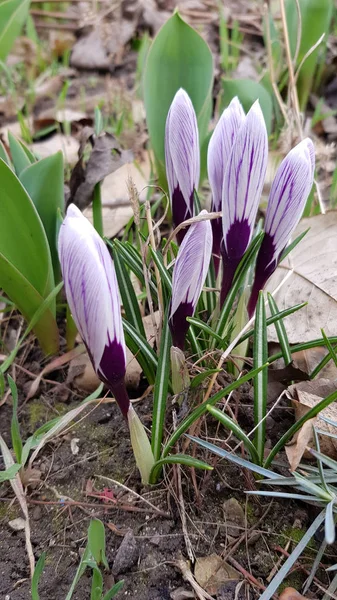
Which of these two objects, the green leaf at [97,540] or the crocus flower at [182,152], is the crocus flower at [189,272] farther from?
the green leaf at [97,540]

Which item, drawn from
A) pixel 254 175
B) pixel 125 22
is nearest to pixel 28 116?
pixel 125 22

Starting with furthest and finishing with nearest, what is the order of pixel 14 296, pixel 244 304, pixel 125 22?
pixel 125 22, pixel 14 296, pixel 244 304

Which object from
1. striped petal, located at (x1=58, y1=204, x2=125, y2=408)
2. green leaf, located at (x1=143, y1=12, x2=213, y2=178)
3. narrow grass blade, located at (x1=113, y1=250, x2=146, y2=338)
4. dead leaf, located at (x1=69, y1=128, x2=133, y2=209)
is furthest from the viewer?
green leaf, located at (x1=143, y1=12, x2=213, y2=178)

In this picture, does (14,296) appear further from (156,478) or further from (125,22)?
(125,22)

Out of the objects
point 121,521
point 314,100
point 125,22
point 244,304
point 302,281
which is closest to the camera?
point 121,521

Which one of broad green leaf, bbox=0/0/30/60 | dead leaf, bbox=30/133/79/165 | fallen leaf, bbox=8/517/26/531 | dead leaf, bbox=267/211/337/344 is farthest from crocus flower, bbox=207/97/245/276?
dead leaf, bbox=30/133/79/165

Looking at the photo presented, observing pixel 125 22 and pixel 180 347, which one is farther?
pixel 125 22

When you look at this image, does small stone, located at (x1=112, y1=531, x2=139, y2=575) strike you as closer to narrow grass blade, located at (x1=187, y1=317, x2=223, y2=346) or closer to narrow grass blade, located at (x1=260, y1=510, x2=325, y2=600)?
narrow grass blade, located at (x1=260, y1=510, x2=325, y2=600)
